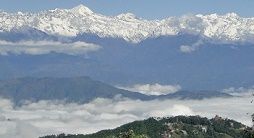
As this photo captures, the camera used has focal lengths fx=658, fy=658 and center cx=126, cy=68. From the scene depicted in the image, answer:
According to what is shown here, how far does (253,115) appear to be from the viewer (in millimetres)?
74125

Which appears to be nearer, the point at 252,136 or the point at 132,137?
the point at 252,136

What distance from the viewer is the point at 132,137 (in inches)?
3324

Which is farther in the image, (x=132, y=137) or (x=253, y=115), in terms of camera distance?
(x=132, y=137)

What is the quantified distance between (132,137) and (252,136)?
1692 cm

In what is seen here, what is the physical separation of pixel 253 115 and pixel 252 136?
2.38m

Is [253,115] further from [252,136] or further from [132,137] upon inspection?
[132,137]

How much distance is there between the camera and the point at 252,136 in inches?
2923

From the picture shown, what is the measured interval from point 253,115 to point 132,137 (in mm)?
17397

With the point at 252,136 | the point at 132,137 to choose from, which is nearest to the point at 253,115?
the point at 252,136
